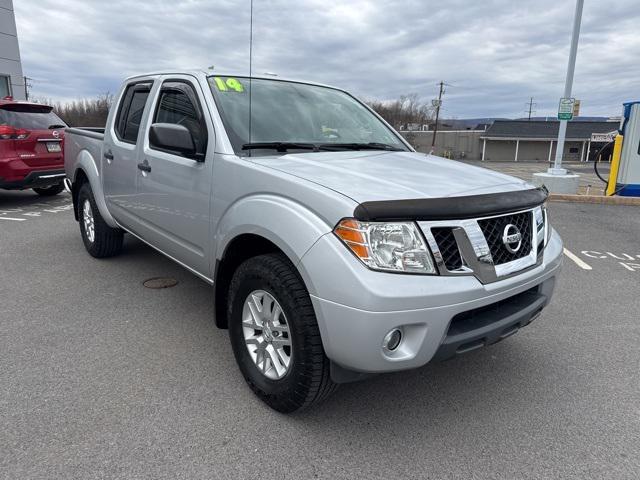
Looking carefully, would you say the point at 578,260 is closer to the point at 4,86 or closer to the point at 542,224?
the point at 542,224

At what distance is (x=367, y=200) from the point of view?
210cm

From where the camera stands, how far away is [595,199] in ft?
35.7

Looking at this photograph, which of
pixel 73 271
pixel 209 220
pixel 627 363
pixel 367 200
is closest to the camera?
pixel 367 200

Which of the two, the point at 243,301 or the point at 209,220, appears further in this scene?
the point at 209,220

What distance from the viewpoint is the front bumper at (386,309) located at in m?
2.01

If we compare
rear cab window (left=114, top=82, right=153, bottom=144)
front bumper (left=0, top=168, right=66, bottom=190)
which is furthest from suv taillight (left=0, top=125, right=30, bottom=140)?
rear cab window (left=114, top=82, right=153, bottom=144)

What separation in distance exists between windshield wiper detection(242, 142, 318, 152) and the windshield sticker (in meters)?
0.57

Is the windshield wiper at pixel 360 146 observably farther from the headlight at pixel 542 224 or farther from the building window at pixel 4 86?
the building window at pixel 4 86

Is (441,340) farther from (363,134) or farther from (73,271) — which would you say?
(73,271)

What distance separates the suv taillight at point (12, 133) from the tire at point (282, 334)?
706cm

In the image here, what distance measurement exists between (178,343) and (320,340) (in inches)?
63.0

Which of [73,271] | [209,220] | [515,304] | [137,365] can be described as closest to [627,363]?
[515,304]

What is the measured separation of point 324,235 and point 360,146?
145cm

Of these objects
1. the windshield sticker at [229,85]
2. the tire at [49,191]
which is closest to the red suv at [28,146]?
the tire at [49,191]
